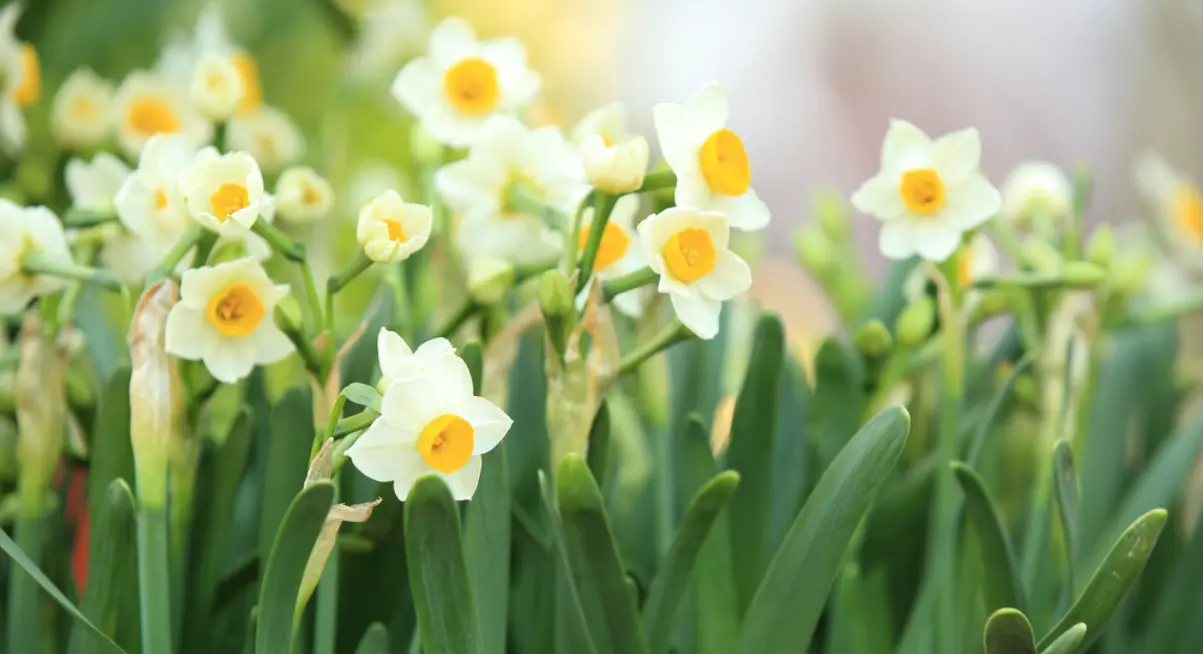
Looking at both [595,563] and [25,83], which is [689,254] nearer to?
[595,563]

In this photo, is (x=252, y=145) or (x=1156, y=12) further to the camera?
(x=1156, y=12)

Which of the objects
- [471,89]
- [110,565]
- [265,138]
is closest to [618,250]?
[471,89]

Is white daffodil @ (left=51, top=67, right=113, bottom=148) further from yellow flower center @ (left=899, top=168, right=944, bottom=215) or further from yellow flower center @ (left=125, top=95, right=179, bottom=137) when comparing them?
yellow flower center @ (left=899, top=168, right=944, bottom=215)

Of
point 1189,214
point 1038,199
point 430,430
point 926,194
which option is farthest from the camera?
point 1189,214

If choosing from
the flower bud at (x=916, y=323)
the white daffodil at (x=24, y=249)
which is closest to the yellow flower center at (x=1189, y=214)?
the flower bud at (x=916, y=323)

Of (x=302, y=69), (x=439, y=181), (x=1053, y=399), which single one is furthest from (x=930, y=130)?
(x=439, y=181)

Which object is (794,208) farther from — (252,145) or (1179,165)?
(252,145)
